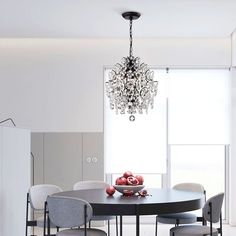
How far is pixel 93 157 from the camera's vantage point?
6.81 m

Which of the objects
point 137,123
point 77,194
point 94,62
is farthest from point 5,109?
point 77,194

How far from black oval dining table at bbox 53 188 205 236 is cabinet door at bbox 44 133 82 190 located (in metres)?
2.53

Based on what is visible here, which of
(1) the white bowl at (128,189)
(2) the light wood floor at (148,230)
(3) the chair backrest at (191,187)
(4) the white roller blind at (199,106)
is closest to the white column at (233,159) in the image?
(4) the white roller blind at (199,106)

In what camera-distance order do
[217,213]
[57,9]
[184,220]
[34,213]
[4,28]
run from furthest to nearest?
[34,213] → [4,28] → [57,9] → [184,220] → [217,213]

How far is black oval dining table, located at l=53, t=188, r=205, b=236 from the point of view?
3.64 m

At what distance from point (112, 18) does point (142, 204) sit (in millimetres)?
2858

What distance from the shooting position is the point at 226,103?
22.7 feet

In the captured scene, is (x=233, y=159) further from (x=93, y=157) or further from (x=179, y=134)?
(x=93, y=157)

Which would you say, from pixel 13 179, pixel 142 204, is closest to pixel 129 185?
pixel 142 204

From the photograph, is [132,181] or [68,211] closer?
[68,211]

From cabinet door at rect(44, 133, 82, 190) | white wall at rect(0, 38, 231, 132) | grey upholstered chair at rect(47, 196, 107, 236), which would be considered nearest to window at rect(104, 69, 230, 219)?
white wall at rect(0, 38, 231, 132)

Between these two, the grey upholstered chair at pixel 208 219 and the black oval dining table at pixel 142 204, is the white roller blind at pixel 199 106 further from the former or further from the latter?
the grey upholstered chair at pixel 208 219

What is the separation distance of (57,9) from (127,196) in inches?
97.3

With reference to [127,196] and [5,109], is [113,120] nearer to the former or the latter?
[5,109]
